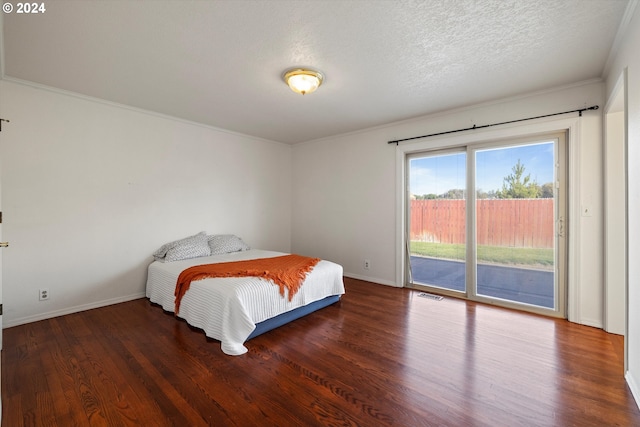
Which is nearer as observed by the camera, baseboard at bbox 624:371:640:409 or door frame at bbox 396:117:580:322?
baseboard at bbox 624:371:640:409

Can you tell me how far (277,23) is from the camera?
200 centimetres

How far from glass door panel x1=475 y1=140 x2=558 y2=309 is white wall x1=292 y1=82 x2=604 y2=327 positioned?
0.91 feet

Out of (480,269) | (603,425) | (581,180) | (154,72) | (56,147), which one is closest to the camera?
(603,425)

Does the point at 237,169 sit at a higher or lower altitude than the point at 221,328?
higher

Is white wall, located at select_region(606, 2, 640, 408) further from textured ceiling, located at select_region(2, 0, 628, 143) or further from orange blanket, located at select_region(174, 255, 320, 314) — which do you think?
orange blanket, located at select_region(174, 255, 320, 314)

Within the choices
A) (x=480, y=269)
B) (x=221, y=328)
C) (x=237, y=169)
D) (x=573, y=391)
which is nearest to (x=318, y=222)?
(x=237, y=169)

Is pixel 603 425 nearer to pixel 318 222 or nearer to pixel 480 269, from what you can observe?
pixel 480 269

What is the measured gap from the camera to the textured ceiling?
1877 mm

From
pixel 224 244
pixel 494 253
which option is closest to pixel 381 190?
pixel 494 253

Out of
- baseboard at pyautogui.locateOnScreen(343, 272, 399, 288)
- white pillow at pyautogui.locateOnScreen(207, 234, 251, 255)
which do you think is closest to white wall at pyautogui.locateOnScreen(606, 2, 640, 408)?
baseboard at pyautogui.locateOnScreen(343, 272, 399, 288)

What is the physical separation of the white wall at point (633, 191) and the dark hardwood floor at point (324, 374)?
26 centimetres

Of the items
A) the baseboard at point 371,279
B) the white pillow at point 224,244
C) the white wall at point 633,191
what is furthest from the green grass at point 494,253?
the white pillow at point 224,244

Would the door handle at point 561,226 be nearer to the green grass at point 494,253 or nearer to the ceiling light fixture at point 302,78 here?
the green grass at point 494,253

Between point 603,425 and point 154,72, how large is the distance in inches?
165
